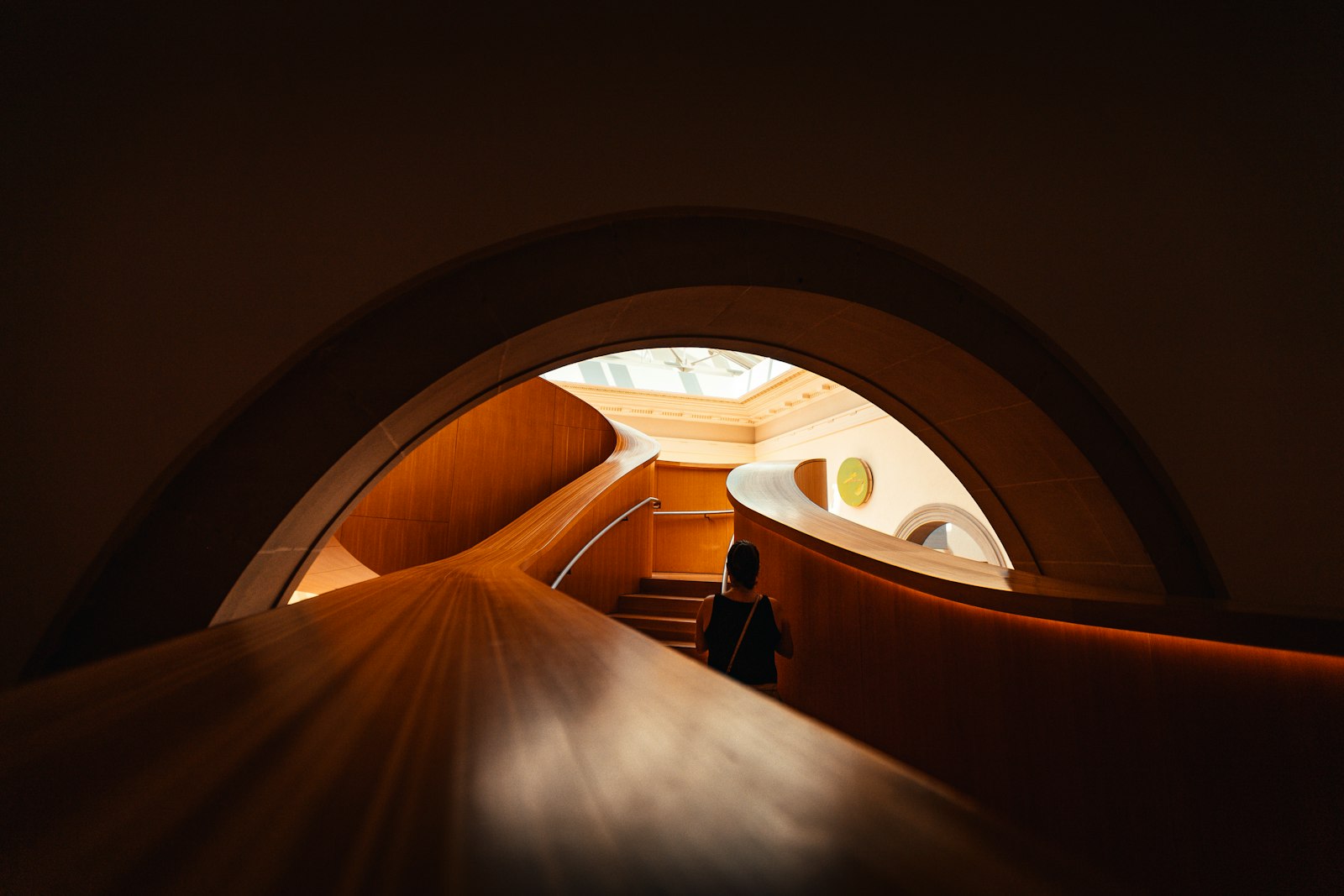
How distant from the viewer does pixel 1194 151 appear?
2977 mm

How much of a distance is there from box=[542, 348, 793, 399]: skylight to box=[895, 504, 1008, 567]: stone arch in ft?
21.3

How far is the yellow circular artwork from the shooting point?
428 inches

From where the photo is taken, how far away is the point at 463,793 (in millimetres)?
361

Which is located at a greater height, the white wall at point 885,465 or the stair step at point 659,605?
the white wall at point 885,465

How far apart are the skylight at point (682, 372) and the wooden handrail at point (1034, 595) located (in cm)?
1136

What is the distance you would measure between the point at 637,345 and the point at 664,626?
2.81 meters

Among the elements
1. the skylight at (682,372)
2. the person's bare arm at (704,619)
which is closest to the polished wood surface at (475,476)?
the person's bare arm at (704,619)

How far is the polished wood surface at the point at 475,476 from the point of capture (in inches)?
248

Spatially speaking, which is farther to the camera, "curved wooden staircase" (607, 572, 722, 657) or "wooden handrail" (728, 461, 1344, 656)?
"curved wooden staircase" (607, 572, 722, 657)

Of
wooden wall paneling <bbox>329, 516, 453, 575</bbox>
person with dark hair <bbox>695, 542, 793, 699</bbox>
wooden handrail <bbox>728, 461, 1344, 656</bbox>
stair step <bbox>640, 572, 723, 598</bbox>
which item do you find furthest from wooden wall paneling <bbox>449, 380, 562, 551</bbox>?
person with dark hair <bbox>695, 542, 793, 699</bbox>

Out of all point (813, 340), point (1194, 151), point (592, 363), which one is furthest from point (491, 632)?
point (592, 363)

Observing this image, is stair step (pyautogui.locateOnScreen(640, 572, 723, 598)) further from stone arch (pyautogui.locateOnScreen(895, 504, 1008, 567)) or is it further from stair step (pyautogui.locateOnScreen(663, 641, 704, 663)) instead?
stone arch (pyautogui.locateOnScreen(895, 504, 1008, 567))

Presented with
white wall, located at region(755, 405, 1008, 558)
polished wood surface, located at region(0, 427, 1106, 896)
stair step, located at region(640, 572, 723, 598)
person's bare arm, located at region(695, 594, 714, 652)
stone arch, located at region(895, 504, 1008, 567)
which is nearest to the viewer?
polished wood surface, located at region(0, 427, 1106, 896)

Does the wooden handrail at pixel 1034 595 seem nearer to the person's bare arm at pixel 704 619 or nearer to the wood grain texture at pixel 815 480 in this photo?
the person's bare arm at pixel 704 619
